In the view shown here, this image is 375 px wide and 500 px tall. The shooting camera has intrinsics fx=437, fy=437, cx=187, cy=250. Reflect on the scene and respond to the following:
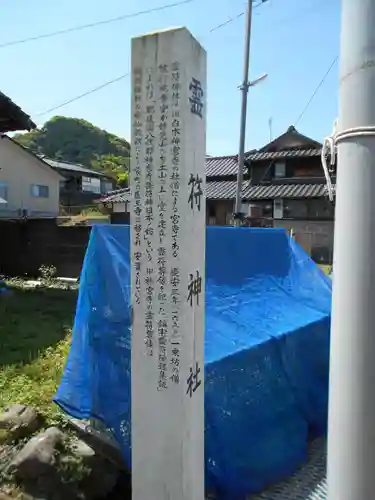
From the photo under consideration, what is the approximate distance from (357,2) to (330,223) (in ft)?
69.8

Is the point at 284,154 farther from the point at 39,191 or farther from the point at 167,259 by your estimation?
the point at 167,259

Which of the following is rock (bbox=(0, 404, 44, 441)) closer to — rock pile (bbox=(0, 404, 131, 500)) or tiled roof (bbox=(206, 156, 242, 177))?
rock pile (bbox=(0, 404, 131, 500))

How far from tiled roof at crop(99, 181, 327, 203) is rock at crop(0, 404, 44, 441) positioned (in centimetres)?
1988

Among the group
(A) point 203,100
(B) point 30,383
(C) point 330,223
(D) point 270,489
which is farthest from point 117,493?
(C) point 330,223

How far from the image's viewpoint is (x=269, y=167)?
24.9m

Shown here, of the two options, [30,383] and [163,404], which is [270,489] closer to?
[163,404]

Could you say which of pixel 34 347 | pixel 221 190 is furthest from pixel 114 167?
pixel 34 347

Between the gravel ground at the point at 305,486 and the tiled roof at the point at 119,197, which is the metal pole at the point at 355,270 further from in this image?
the tiled roof at the point at 119,197

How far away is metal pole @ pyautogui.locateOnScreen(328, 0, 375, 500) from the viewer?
1.30 m

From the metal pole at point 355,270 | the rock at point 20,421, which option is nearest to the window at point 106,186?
the rock at point 20,421

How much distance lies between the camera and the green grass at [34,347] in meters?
4.12

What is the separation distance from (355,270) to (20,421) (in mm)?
2921

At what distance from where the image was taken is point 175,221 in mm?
2004

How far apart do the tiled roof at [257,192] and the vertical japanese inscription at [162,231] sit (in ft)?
67.3
